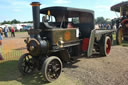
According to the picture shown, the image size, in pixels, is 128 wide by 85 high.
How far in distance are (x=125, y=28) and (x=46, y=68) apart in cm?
721

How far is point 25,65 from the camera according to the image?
4.56 metres

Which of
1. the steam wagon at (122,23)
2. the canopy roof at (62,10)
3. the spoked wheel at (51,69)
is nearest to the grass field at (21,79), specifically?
the spoked wheel at (51,69)

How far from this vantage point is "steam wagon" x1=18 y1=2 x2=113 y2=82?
4083 mm

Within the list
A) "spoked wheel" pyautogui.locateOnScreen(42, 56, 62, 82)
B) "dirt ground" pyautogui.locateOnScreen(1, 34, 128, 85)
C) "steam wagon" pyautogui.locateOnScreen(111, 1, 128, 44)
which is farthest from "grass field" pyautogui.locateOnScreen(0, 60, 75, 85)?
"steam wagon" pyautogui.locateOnScreen(111, 1, 128, 44)

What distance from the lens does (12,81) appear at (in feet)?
13.4

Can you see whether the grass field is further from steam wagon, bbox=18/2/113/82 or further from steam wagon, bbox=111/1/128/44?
steam wagon, bbox=111/1/128/44

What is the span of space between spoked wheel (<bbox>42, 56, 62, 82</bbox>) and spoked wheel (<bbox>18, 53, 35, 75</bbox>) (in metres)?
0.77

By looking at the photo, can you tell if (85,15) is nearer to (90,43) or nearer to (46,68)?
(90,43)

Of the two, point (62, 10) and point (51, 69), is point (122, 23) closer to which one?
point (62, 10)

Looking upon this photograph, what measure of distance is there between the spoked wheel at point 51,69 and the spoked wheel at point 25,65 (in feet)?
2.54

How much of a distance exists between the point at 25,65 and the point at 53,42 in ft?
3.70

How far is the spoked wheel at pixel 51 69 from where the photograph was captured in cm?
378

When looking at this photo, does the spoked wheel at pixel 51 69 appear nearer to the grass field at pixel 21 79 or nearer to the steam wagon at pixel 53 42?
the steam wagon at pixel 53 42

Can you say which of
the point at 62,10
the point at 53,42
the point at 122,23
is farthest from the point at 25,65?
the point at 122,23
